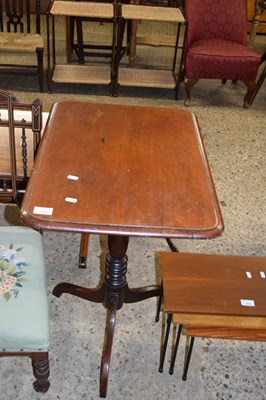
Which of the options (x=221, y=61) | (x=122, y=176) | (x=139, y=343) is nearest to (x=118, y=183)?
(x=122, y=176)

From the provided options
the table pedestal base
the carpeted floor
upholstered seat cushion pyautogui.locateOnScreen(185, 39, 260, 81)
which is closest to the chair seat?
upholstered seat cushion pyautogui.locateOnScreen(185, 39, 260, 81)

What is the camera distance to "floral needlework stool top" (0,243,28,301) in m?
1.45

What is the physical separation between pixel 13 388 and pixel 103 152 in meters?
0.92

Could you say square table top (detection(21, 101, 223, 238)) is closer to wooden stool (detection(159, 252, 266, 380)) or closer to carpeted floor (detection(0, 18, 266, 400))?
wooden stool (detection(159, 252, 266, 380))

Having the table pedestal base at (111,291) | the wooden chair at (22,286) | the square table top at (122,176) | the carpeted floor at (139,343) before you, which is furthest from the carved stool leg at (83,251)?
the square table top at (122,176)

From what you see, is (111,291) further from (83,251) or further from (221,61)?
(221,61)

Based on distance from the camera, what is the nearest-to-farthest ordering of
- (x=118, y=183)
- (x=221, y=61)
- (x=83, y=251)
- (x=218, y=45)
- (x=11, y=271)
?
(x=118, y=183) → (x=11, y=271) → (x=83, y=251) → (x=221, y=61) → (x=218, y=45)

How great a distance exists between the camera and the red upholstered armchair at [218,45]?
3.56 meters

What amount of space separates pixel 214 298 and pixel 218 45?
2.66 metres

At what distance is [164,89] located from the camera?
4.16m

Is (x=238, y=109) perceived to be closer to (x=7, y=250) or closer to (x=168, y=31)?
(x=168, y=31)

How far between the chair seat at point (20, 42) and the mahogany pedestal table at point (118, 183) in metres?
1.98

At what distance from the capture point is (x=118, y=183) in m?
1.40

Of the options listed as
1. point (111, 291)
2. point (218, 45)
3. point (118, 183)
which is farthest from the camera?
point (218, 45)
